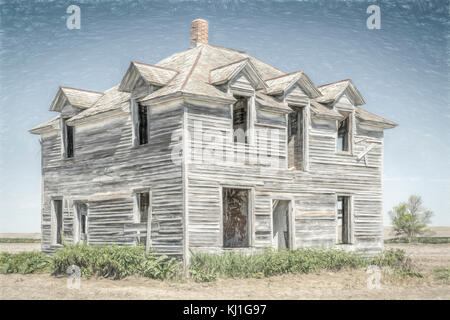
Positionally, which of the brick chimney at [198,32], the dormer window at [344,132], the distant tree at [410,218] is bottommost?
the distant tree at [410,218]

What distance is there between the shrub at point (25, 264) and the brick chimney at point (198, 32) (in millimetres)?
11391

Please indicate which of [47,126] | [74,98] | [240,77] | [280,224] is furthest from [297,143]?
[47,126]

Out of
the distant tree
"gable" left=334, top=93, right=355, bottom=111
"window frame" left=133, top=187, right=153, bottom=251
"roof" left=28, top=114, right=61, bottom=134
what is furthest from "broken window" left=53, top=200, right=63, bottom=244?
the distant tree

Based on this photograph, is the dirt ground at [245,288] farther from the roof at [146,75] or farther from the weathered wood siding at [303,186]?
the roof at [146,75]

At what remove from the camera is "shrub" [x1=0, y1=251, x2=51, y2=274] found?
74.5ft

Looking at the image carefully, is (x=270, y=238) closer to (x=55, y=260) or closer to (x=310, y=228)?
(x=310, y=228)

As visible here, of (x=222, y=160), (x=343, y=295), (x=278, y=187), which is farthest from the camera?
(x=278, y=187)

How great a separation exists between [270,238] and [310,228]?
7.47 feet

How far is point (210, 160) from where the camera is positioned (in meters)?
20.0

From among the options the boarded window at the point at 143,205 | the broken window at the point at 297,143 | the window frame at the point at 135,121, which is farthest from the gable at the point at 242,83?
the boarded window at the point at 143,205

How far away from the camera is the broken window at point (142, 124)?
22.4m

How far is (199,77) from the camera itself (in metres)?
21.3
